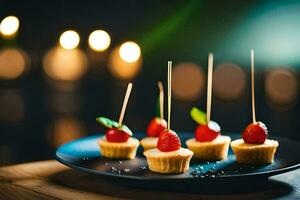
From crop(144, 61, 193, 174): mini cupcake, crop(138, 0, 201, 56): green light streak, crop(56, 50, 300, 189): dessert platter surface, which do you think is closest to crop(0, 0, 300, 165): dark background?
crop(138, 0, 201, 56): green light streak

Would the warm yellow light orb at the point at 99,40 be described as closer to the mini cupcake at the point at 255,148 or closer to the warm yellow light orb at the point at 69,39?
the warm yellow light orb at the point at 69,39

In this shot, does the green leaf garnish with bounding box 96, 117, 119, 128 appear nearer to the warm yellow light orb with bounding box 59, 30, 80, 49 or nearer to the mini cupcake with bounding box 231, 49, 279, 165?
the mini cupcake with bounding box 231, 49, 279, 165

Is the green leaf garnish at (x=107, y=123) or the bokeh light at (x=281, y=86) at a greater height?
the bokeh light at (x=281, y=86)

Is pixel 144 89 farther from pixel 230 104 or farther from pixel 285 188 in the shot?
pixel 285 188

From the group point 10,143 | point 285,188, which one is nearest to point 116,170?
point 285,188

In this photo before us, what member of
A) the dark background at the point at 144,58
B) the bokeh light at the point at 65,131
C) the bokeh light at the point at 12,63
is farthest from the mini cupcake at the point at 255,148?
the bokeh light at the point at 12,63

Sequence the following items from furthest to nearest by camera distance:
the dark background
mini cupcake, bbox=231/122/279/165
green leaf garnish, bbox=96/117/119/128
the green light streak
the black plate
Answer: the green light streak
the dark background
green leaf garnish, bbox=96/117/119/128
mini cupcake, bbox=231/122/279/165
the black plate

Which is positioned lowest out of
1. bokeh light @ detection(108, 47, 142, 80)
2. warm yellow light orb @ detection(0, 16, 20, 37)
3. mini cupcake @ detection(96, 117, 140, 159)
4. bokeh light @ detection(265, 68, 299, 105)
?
mini cupcake @ detection(96, 117, 140, 159)
